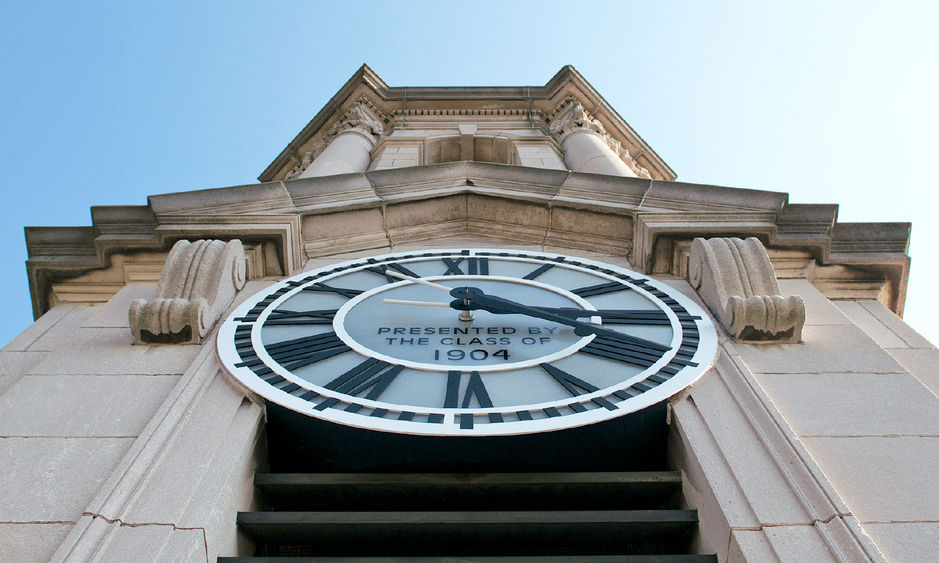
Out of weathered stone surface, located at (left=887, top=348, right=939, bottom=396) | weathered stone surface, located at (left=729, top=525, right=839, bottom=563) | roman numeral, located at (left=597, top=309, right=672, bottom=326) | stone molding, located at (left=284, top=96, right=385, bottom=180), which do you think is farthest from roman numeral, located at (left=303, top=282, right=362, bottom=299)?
stone molding, located at (left=284, top=96, right=385, bottom=180)

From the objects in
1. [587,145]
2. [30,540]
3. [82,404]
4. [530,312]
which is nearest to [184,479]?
[30,540]

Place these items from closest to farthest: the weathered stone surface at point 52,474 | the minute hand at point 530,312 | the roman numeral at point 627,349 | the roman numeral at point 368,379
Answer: the weathered stone surface at point 52,474 < the roman numeral at point 368,379 < the roman numeral at point 627,349 < the minute hand at point 530,312

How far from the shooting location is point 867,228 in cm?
731

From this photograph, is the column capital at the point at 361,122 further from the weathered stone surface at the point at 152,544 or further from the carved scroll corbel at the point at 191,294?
the weathered stone surface at the point at 152,544

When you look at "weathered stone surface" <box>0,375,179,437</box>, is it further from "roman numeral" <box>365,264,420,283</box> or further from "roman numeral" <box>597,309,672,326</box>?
"roman numeral" <box>597,309,672,326</box>

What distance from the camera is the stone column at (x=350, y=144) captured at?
11.8 meters

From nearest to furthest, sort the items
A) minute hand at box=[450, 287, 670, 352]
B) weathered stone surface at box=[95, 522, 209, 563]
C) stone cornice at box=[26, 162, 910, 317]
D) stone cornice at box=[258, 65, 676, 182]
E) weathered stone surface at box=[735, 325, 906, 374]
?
weathered stone surface at box=[95, 522, 209, 563] < weathered stone surface at box=[735, 325, 906, 374] < minute hand at box=[450, 287, 670, 352] < stone cornice at box=[26, 162, 910, 317] < stone cornice at box=[258, 65, 676, 182]

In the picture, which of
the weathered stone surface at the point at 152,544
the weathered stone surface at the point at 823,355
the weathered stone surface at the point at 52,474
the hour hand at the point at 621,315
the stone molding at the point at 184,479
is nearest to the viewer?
the weathered stone surface at the point at 152,544

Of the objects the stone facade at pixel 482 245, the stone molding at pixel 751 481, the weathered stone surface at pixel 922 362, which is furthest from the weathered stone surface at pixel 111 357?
the weathered stone surface at pixel 922 362

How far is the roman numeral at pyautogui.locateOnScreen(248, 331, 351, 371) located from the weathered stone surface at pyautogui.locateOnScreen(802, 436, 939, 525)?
2827 mm

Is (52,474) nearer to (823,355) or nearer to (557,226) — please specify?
(823,355)

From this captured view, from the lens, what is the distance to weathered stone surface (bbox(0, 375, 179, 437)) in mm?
4555

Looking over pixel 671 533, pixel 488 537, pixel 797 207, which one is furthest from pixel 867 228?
pixel 488 537

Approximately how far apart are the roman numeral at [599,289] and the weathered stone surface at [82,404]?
9.70ft
